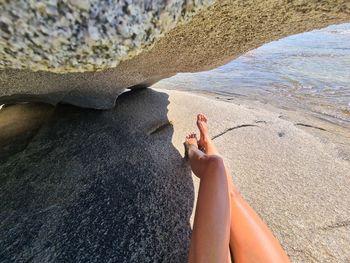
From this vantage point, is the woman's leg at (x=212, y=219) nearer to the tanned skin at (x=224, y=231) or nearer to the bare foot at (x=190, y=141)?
the tanned skin at (x=224, y=231)

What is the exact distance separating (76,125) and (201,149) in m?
0.94

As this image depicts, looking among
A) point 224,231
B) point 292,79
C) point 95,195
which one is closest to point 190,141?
point 95,195

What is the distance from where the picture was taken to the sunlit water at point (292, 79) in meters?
3.88

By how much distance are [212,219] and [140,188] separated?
53 cm

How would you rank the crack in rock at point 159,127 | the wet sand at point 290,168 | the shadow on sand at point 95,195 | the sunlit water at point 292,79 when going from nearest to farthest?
the shadow on sand at point 95,195 → the wet sand at point 290,168 → the crack in rock at point 159,127 → the sunlit water at point 292,79

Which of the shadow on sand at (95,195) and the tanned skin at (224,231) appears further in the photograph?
the shadow on sand at (95,195)

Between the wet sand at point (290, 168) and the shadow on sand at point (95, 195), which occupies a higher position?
the shadow on sand at point (95, 195)

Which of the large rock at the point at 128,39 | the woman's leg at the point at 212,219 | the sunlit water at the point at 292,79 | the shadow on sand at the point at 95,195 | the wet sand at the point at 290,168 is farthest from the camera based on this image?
the sunlit water at the point at 292,79

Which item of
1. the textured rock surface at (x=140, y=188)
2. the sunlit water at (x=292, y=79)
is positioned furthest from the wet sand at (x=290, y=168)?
the sunlit water at (x=292, y=79)

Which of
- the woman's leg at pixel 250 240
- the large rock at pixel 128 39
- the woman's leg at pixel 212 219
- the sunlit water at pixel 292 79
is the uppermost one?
the large rock at pixel 128 39

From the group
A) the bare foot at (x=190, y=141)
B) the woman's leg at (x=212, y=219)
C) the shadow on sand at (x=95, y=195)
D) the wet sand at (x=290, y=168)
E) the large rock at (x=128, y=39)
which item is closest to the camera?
the large rock at (x=128, y=39)

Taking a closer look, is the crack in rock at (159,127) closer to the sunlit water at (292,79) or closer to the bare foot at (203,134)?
the bare foot at (203,134)

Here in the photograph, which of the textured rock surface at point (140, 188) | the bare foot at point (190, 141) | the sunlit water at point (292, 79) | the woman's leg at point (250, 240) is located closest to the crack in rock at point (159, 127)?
the textured rock surface at point (140, 188)

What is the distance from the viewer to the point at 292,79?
4762 millimetres
